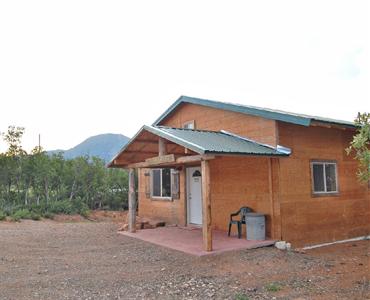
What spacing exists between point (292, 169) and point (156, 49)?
19.6ft

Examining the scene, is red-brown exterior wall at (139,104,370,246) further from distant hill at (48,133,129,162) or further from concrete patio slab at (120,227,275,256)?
distant hill at (48,133,129,162)

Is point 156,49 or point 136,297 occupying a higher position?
point 156,49

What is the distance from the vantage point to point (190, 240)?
9414 millimetres

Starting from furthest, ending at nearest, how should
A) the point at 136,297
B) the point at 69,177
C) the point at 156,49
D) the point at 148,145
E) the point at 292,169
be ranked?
1. the point at 69,177
2. the point at 156,49
3. the point at 148,145
4. the point at 292,169
5. the point at 136,297

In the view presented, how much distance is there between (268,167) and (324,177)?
6.57 ft

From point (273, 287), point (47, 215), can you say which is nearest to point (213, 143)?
point (273, 287)

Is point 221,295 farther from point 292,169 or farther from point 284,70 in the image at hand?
point 284,70

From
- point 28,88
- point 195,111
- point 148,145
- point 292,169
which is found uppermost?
point 28,88

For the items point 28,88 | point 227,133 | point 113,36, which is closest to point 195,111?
point 227,133

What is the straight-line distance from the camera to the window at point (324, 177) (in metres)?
9.70

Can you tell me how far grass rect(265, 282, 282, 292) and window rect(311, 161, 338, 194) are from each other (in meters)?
4.33

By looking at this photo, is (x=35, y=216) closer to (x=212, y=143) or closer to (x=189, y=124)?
(x=189, y=124)

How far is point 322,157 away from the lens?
389 inches

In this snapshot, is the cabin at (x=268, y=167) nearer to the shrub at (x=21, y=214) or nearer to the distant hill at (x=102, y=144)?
the shrub at (x=21, y=214)
